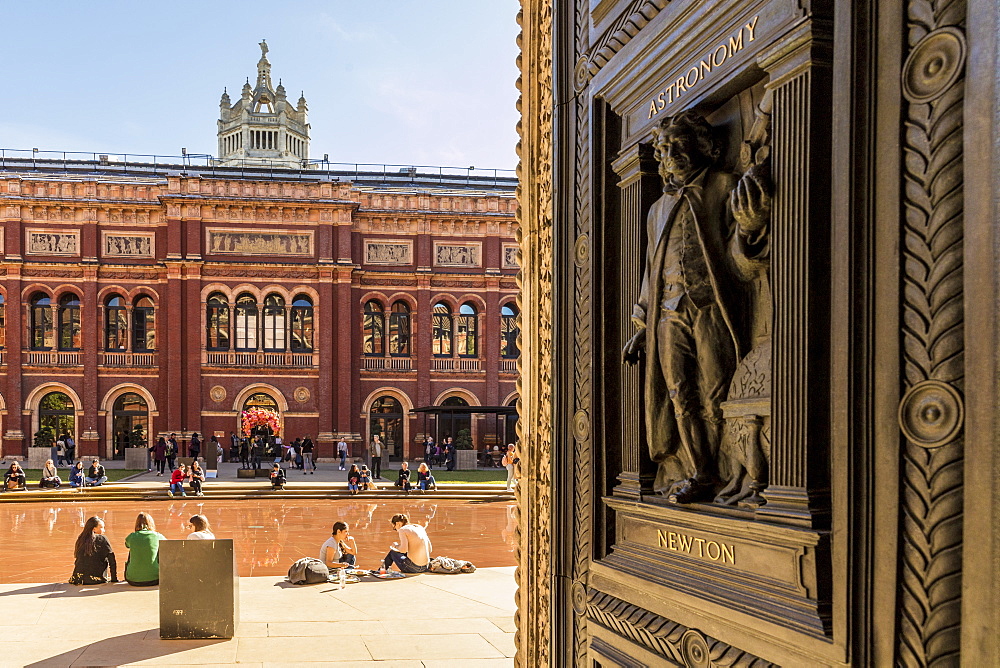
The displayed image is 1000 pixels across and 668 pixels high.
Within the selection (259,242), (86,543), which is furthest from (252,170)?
(86,543)

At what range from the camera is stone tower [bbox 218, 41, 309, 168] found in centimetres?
5482

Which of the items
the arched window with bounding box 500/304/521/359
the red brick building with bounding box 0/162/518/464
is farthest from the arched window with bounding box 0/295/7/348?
the arched window with bounding box 500/304/521/359

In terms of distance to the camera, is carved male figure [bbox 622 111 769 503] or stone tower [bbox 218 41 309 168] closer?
carved male figure [bbox 622 111 769 503]

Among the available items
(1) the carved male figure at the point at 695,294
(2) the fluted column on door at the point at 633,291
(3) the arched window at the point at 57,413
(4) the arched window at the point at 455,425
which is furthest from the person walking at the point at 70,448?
(1) the carved male figure at the point at 695,294

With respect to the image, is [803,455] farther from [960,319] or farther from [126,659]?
[126,659]

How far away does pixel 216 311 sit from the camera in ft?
124

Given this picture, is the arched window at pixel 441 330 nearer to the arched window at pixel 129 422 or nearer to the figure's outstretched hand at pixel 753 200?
the arched window at pixel 129 422

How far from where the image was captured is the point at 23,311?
36.8 m

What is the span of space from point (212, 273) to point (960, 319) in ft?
126

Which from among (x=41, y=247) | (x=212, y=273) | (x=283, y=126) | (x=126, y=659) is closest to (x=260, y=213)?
(x=212, y=273)

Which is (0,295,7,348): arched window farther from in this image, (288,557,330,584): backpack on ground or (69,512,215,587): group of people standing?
(288,557,330,584): backpack on ground

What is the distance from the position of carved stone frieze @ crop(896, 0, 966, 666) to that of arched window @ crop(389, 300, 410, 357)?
37886 mm

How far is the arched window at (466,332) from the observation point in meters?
39.7

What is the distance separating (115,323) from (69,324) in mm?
Answer: 1856
